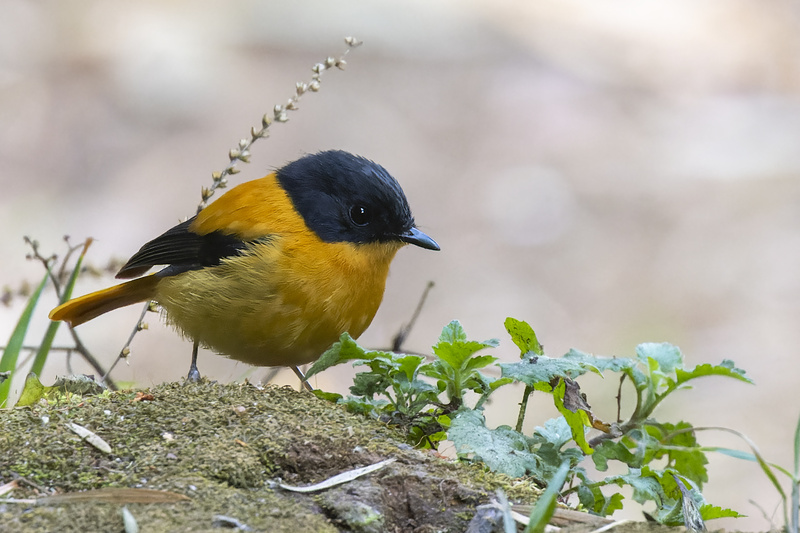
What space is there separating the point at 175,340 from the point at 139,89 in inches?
138

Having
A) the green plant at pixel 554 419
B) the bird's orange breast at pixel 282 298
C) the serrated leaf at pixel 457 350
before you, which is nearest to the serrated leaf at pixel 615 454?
the green plant at pixel 554 419

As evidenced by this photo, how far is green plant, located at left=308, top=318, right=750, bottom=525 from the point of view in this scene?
2559 mm

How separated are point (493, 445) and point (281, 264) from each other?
1.53 meters

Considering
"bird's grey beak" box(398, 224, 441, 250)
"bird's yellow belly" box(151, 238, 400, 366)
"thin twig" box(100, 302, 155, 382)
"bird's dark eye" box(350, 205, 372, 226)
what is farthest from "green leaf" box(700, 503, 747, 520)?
"thin twig" box(100, 302, 155, 382)

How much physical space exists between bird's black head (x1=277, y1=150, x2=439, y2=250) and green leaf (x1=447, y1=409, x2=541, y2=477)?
1.55 meters

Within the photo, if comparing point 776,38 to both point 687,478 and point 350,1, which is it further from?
point 687,478

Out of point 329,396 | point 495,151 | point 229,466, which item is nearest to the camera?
point 229,466

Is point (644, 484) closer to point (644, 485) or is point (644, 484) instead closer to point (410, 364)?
point (644, 485)

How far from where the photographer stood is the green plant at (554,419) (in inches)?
101

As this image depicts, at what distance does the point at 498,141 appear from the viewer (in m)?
9.91

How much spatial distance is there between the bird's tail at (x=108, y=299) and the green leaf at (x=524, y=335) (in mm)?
2227

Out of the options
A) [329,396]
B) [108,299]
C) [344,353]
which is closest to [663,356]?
[344,353]

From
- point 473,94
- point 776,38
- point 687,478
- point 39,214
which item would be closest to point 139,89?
point 39,214

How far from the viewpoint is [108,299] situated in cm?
461
